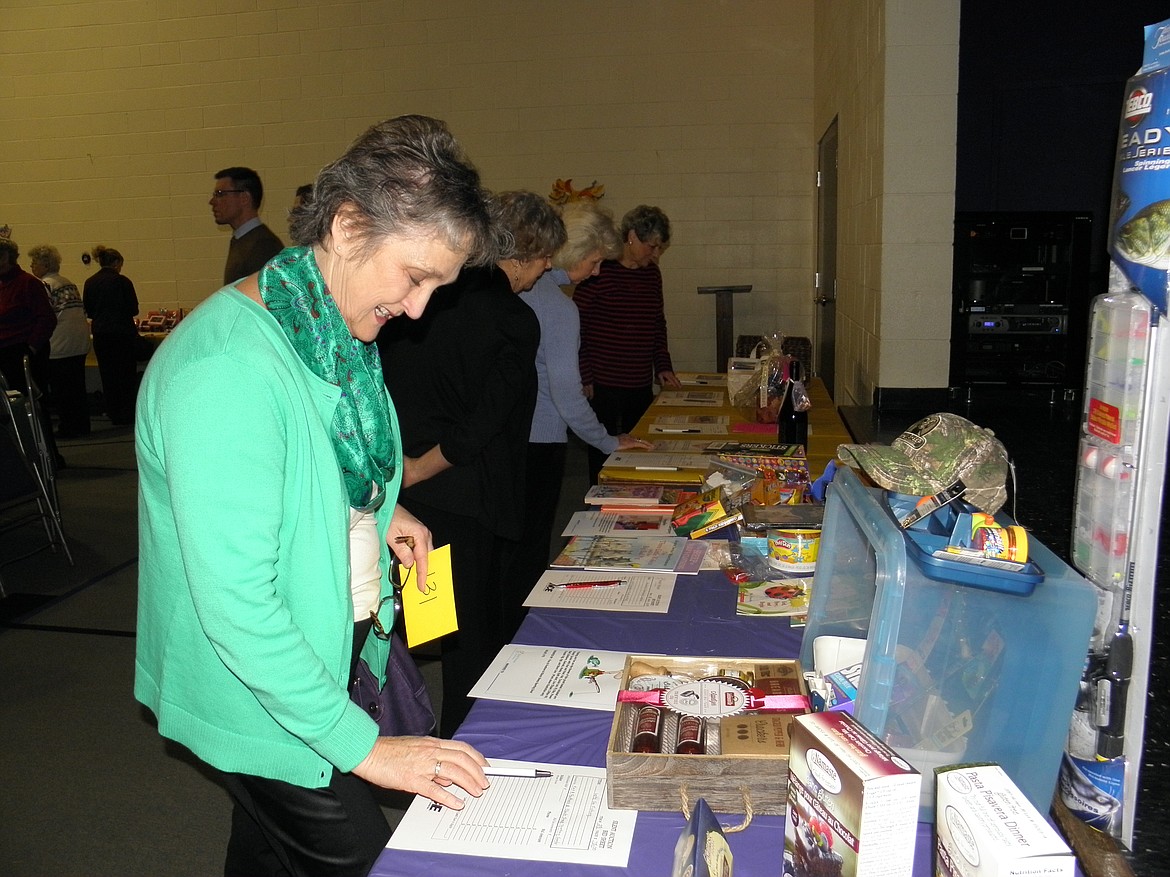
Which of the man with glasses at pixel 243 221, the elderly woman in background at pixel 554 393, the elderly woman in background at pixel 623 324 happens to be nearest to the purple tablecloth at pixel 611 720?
the elderly woman in background at pixel 554 393

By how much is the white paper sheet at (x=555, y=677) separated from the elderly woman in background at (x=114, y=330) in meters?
7.11

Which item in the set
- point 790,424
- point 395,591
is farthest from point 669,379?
point 395,591

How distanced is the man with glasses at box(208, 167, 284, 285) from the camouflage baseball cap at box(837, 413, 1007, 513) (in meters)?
4.25

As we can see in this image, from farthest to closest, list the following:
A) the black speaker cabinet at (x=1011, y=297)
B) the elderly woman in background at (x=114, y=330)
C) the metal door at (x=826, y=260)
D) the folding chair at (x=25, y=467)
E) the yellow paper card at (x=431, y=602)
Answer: the elderly woman in background at (x=114, y=330)
the metal door at (x=826, y=260)
the folding chair at (x=25, y=467)
the black speaker cabinet at (x=1011, y=297)
the yellow paper card at (x=431, y=602)

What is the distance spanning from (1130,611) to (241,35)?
8.84 m

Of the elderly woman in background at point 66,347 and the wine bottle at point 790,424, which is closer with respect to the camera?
the wine bottle at point 790,424

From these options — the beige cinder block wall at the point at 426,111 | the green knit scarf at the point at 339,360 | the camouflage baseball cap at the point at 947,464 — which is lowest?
the camouflage baseball cap at the point at 947,464

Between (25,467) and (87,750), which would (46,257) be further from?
(87,750)

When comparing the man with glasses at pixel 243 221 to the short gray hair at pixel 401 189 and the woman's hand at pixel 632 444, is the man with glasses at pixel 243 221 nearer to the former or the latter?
the woman's hand at pixel 632 444

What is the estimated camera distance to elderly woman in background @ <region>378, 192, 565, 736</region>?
7.62ft

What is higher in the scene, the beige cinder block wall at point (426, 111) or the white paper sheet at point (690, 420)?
the beige cinder block wall at point (426, 111)

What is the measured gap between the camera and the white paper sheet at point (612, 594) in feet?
6.31

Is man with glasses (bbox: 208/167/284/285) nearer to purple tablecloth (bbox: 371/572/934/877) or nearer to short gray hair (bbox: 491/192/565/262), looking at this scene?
short gray hair (bbox: 491/192/565/262)

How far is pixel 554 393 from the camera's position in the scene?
10.1ft
